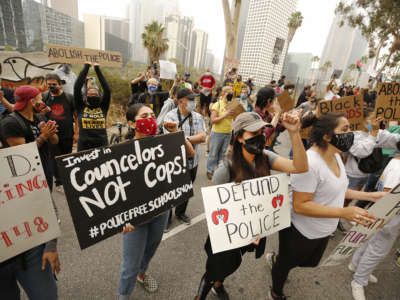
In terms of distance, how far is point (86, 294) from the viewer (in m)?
2.16

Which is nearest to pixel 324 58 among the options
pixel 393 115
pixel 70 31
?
pixel 70 31

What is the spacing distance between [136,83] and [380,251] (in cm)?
573

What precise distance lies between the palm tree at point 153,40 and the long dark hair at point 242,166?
25652mm

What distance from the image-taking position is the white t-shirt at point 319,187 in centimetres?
173

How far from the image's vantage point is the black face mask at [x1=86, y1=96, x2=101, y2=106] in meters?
3.49

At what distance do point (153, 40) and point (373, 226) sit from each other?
90.7 ft

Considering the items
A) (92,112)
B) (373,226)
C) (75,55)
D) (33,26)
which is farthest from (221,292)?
(33,26)

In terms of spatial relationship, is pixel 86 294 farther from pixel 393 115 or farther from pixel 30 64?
pixel 30 64

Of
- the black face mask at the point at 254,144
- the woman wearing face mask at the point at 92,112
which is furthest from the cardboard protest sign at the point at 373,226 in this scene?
the woman wearing face mask at the point at 92,112

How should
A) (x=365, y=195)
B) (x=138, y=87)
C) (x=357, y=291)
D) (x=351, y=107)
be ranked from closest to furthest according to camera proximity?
(x=365, y=195) < (x=357, y=291) < (x=351, y=107) < (x=138, y=87)

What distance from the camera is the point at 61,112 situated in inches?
143

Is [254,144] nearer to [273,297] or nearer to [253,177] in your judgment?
[253,177]

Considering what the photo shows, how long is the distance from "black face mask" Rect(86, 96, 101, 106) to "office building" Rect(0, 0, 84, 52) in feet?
53.2

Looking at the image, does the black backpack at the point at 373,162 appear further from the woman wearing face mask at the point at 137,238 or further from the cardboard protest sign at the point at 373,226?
the woman wearing face mask at the point at 137,238
